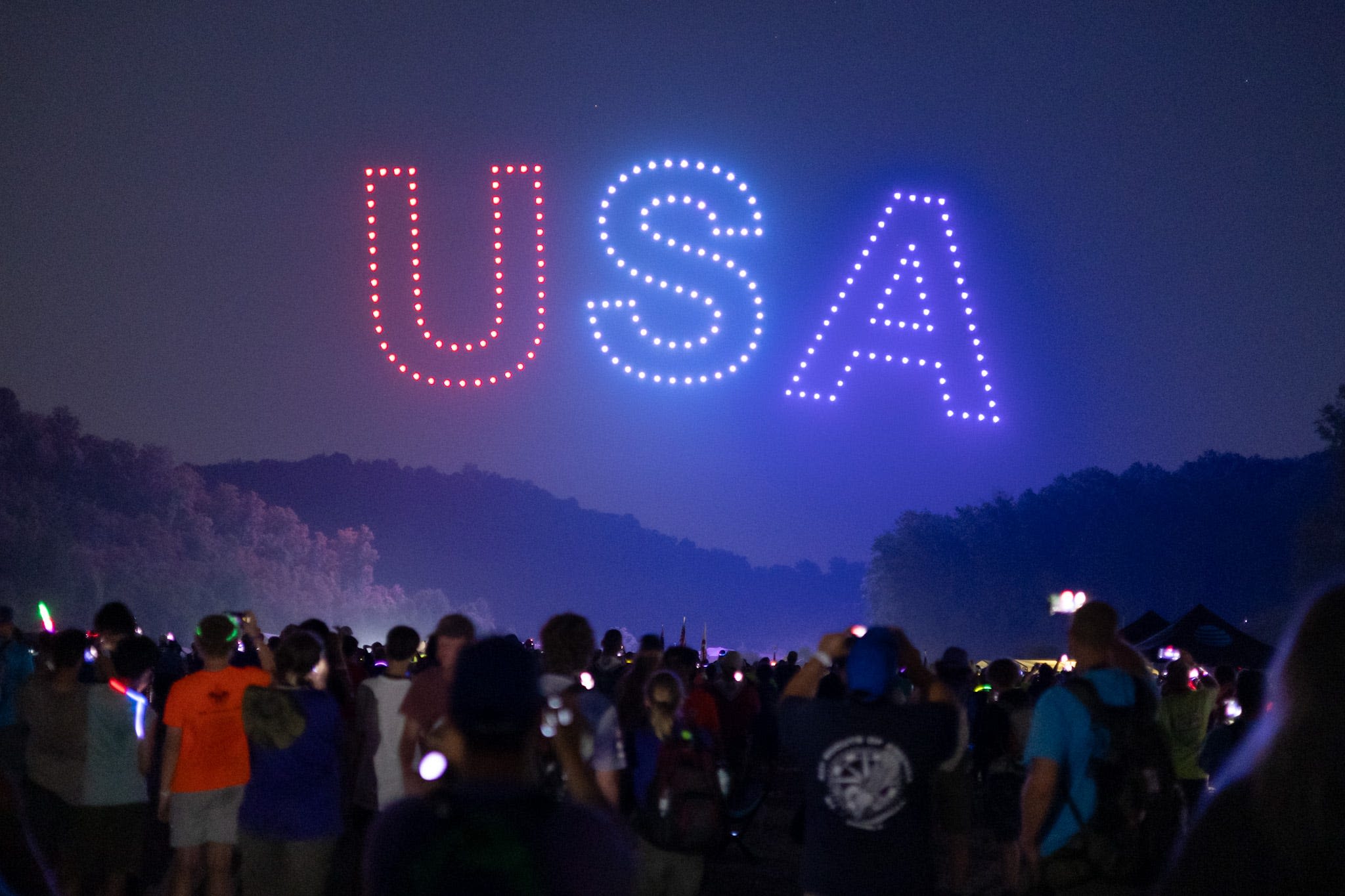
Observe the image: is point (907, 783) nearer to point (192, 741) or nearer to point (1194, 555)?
point (192, 741)

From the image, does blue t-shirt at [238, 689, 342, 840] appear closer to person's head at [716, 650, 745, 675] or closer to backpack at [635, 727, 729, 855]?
backpack at [635, 727, 729, 855]

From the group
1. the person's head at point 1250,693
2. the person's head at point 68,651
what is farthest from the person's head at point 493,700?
the person's head at point 1250,693

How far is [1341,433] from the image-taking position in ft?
112

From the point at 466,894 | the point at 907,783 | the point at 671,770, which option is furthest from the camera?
the point at 671,770

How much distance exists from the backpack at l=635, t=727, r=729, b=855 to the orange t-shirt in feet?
6.39

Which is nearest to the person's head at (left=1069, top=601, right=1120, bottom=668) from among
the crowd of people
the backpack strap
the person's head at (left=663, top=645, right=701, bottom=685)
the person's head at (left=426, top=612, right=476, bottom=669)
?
the crowd of people

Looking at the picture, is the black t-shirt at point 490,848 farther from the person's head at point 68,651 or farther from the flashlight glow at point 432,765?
the person's head at point 68,651

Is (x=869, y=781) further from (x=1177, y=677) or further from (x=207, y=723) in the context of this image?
(x=1177, y=677)

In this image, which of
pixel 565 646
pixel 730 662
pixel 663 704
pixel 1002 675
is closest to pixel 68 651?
pixel 565 646

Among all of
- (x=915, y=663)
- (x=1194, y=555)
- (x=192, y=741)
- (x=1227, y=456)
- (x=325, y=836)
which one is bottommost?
(x=325, y=836)

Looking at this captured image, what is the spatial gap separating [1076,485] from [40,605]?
4923 cm

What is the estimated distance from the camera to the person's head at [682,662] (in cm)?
811

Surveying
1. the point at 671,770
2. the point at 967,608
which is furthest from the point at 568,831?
the point at 967,608

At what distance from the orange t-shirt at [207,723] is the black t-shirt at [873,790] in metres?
2.81
